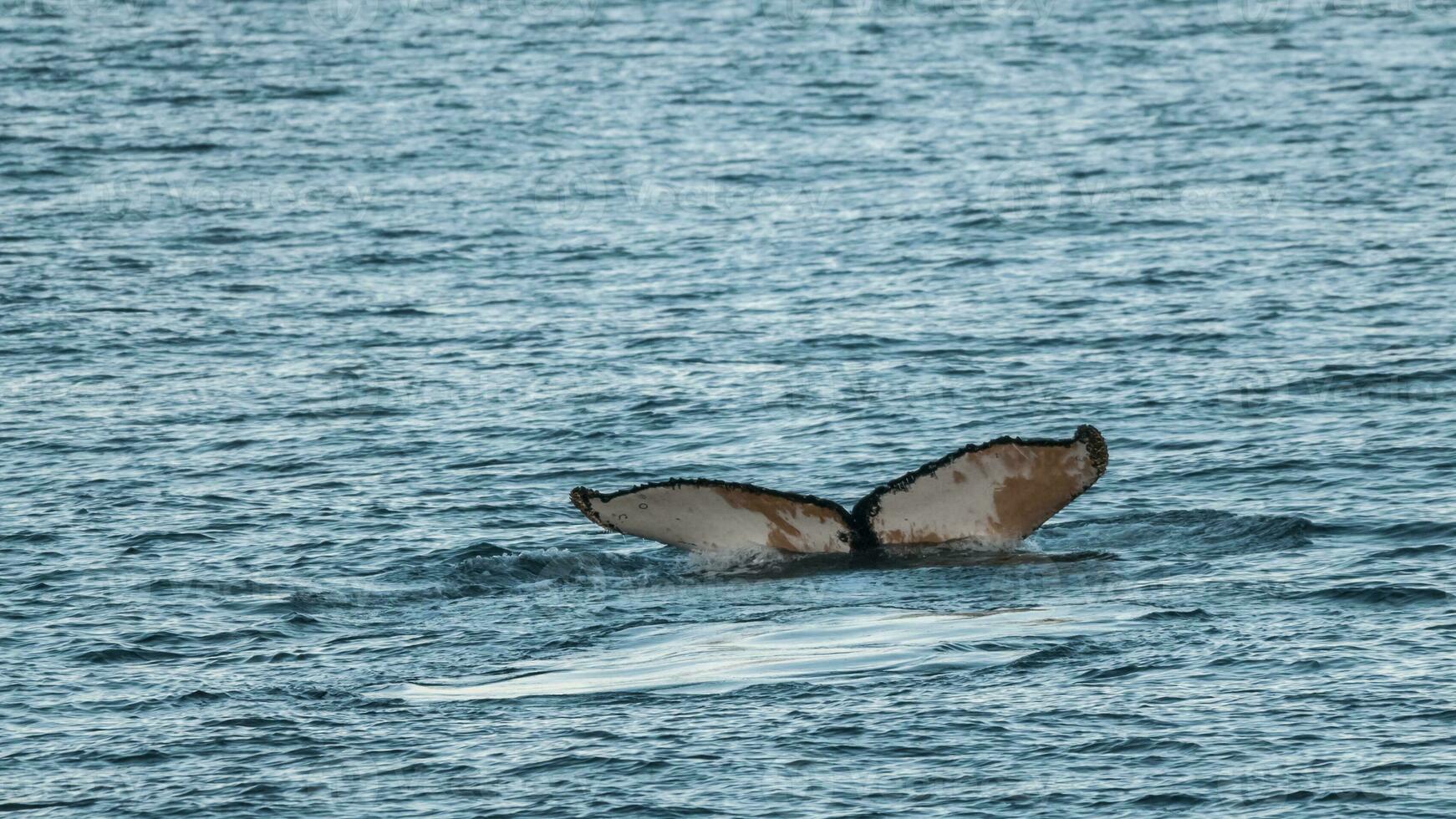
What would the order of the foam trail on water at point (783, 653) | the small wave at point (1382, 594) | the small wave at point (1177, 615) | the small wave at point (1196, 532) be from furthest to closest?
the small wave at point (1196, 532) → the small wave at point (1382, 594) → the small wave at point (1177, 615) → the foam trail on water at point (783, 653)

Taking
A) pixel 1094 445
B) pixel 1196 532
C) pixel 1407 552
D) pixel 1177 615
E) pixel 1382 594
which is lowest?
pixel 1196 532

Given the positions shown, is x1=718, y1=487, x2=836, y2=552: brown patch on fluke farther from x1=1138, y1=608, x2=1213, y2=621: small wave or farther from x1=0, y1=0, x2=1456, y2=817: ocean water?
x1=1138, y1=608, x2=1213, y2=621: small wave

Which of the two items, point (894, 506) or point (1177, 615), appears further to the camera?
point (894, 506)

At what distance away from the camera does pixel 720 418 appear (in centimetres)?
2625

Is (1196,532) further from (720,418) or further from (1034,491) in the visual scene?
(720,418)

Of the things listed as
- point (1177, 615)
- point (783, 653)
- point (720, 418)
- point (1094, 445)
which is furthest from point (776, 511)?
point (720, 418)

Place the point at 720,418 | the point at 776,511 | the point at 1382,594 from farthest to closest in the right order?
the point at 720,418 < the point at 776,511 < the point at 1382,594

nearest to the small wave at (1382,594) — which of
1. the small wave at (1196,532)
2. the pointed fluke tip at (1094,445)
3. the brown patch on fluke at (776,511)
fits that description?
the small wave at (1196,532)

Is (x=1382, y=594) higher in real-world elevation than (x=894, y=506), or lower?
Result: lower

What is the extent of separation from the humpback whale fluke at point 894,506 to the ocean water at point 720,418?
0.93ft

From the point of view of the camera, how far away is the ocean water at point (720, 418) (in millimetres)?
14586

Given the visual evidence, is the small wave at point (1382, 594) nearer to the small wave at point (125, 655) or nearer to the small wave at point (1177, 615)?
the small wave at point (1177, 615)

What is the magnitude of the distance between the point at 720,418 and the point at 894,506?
25.8ft

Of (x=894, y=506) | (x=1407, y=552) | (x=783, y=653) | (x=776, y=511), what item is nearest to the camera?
(x=783, y=653)
